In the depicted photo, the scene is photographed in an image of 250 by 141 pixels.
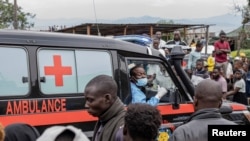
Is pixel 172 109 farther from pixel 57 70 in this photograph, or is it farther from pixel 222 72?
pixel 222 72

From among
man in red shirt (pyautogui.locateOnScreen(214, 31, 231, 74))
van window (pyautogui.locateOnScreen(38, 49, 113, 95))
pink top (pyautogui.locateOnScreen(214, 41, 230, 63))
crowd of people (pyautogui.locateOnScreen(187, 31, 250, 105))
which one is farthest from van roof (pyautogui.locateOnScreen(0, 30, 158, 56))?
pink top (pyautogui.locateOnScreen(214, 41, 230, 63))

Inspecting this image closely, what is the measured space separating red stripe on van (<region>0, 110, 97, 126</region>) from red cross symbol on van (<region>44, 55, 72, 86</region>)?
13.8 inches

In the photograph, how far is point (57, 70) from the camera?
521 cm

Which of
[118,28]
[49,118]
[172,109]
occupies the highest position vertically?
[118,28]

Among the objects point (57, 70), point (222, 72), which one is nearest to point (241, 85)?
point (222, 72)

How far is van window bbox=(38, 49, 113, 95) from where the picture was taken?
5.17 metres

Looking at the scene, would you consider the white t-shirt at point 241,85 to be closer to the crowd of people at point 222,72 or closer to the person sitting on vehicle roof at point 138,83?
the crowd of people at point 222,72

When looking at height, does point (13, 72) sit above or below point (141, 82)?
above

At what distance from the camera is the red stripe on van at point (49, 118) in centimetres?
479

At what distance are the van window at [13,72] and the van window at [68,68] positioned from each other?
0.18 meters

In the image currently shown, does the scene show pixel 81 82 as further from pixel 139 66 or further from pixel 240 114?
pixel 240 114

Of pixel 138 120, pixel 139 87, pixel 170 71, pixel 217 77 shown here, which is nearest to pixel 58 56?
pixel 139 87

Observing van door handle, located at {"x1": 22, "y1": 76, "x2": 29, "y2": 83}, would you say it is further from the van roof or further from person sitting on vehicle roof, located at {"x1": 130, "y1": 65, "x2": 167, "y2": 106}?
person sitting on vehicle roof, located at {"x1": 130, "y1": 65, "x2": 167, "y2": 106}

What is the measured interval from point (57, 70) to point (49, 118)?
0.53 meters
